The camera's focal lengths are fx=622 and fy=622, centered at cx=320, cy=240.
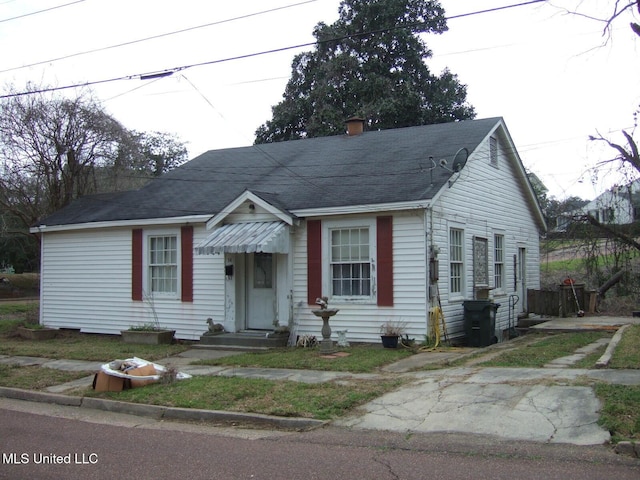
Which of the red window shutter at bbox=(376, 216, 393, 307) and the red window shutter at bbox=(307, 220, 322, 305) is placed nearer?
the red window shutter at bbox=(376, 216, 393, 307)

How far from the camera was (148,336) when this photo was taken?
15.4 m

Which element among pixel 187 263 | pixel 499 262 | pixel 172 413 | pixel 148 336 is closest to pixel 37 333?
pixel 148 336

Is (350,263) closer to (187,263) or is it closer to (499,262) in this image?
(187,263)

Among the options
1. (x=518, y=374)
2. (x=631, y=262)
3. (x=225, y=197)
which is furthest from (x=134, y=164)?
(x=518, y=374)

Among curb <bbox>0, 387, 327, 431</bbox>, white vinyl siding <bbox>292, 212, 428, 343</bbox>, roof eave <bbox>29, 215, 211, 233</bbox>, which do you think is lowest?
curb <bbox>0, 387, 327, 431</bbox>

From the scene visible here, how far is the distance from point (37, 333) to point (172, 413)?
34.1ft

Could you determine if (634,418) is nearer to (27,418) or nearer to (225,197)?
(27,418)

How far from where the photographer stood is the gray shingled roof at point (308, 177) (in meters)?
14.1

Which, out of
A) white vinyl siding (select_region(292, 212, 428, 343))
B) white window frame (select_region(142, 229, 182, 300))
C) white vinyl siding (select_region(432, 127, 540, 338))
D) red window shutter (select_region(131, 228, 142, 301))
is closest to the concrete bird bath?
white vinyl siding (select_region(292, 212, 428, 343))

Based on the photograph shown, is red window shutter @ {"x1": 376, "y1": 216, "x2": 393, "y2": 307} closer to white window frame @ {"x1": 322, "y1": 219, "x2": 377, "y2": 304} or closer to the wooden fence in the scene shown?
white window frame @ {"x1": 322, "y1": 219, "x2": 377, "y2": 304}

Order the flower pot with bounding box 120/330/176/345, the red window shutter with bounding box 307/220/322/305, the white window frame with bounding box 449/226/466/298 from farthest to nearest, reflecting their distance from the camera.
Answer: the flower pot with bounding box 120/330/176/345
the white window frame with bounding box 449/226/466/298
the red window shutter with bounding box 307/220/322/305

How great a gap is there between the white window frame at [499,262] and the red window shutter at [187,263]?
8287mm

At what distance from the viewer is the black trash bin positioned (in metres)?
14.0

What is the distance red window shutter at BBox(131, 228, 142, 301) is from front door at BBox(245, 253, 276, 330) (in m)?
3.30
